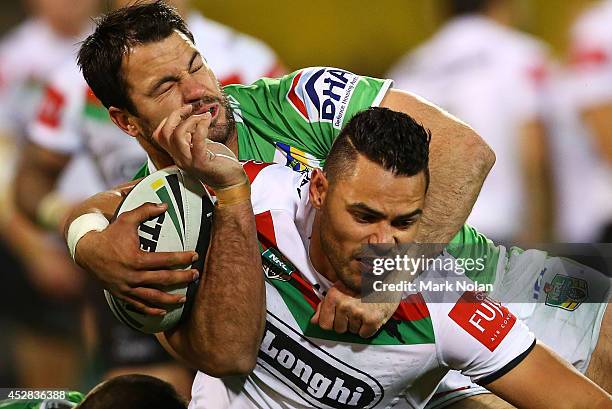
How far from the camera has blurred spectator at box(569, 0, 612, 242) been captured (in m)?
2.43

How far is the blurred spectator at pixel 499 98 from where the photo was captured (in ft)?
8.06


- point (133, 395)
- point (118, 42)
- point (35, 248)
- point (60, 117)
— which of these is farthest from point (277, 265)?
point (35, 248)

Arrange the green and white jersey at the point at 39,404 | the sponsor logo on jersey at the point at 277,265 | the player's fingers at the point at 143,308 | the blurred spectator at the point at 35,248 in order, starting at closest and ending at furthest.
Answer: the player's fingers at the point at 143,308
the sponsor logo on jersey at the point at 277,265
the green and white jersey at the point at 39,404
the blurred spectator at the point at 35,248

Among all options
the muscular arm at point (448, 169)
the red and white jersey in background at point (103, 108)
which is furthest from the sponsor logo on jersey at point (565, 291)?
the red and white jersey in background at point (103, 108)

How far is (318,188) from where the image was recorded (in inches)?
71.2

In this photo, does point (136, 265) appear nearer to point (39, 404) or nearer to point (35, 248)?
point (39, 404)

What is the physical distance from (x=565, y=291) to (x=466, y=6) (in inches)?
30.1

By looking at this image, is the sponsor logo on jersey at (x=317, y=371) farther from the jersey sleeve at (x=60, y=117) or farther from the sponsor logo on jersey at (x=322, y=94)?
the jersey sleeve at (x=60, y=117)

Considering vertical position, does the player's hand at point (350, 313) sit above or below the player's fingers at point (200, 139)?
below

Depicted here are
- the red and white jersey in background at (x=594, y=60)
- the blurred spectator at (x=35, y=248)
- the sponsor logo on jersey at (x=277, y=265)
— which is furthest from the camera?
the blurred spectator at (x=35, y=248)

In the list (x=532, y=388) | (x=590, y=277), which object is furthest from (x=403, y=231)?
→ (x=590, y=277)

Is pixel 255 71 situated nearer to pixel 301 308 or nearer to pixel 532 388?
pixel 301 308

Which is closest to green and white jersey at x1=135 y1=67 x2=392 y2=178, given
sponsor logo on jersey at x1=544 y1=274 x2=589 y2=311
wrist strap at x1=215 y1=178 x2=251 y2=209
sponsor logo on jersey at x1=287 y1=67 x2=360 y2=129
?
sponsor logo on jersey at x1=287 y1=67 x2=360 y2=129

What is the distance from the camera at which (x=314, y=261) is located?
1.85 m
